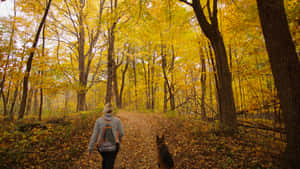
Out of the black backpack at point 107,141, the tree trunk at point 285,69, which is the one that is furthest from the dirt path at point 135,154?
the tree trunk at point 285,69

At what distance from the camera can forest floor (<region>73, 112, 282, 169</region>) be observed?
4391 mm

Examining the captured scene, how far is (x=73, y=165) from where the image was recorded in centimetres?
522

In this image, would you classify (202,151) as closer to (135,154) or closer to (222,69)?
(135,154)

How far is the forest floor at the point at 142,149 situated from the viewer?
458 cm

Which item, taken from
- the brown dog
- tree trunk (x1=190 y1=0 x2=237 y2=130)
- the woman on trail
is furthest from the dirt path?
tree trunk (x1=190 y1=0 x2=237 y2=130)

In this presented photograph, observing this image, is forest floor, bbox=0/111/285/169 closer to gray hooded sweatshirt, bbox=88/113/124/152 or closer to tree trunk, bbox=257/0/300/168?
tree trunk, bbox=257/0/300/168

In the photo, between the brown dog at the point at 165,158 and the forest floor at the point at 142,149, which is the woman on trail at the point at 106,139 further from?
the forest floor at the point at 142,149

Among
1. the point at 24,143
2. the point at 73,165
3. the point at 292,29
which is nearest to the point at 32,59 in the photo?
the point at 24,143

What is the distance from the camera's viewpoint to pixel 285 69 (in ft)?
11.6

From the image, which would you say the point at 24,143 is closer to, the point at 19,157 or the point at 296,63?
the point at 19,157

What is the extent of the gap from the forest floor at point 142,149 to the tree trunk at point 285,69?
81 centimetres

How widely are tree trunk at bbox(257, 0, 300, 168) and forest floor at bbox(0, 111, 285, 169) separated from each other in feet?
2.64

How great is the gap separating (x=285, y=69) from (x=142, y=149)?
5.64 metres

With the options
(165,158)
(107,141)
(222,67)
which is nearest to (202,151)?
(165,158)
